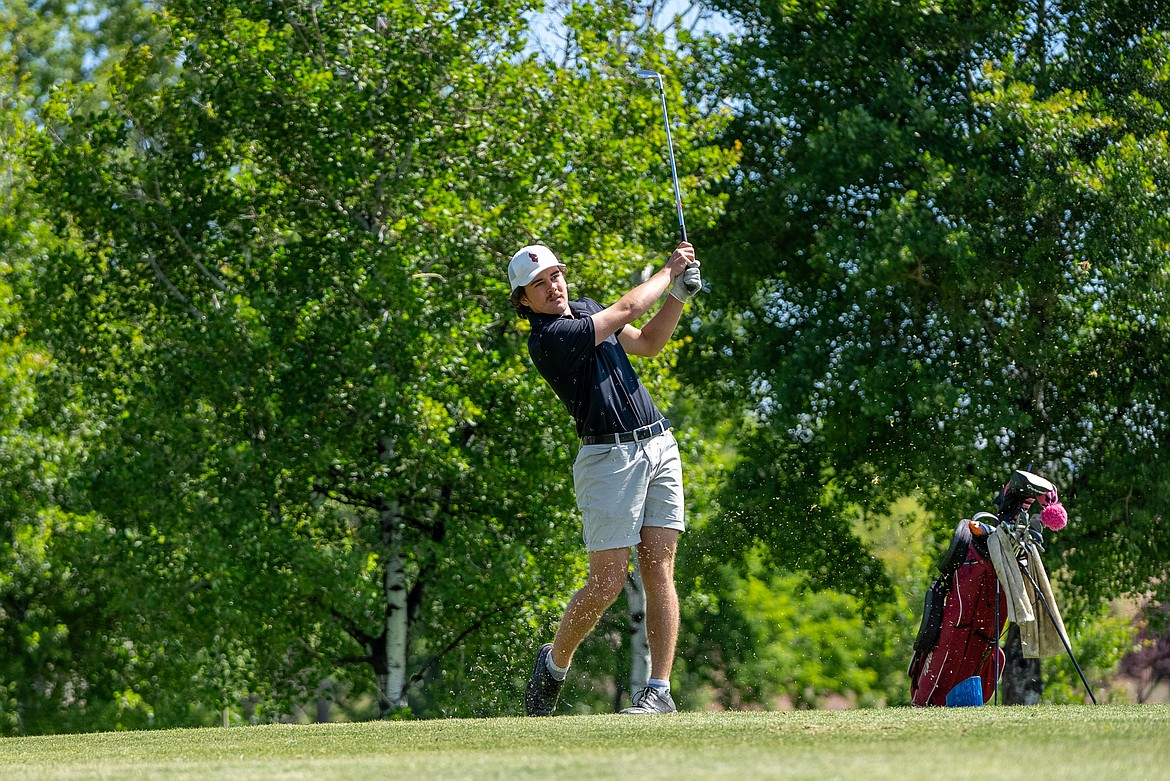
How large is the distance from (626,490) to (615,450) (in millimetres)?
184

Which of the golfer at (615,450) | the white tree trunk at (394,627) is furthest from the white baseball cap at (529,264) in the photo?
the white tree trunk at (394,627)

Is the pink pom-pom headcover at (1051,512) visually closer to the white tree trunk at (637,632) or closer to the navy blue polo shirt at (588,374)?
the navy blue polo shirt at (588,374)

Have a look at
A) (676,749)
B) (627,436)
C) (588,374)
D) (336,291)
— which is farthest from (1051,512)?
(336,291)

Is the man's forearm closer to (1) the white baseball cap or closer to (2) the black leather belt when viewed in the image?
(2) the black leather belt

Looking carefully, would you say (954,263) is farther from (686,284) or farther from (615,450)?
(615,450)

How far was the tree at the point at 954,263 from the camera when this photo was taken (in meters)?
17.0

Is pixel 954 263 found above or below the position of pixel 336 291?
below

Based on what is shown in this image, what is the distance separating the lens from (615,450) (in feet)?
22.8

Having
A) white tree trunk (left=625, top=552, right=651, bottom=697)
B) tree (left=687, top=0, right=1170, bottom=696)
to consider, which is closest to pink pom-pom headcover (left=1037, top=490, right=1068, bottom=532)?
tree (left=687, top=0, right=1170, bottom=696)

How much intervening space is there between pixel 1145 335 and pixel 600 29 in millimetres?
7373

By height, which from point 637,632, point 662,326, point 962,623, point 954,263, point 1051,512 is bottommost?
point 637,632

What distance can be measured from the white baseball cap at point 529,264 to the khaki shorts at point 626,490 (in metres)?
0.80

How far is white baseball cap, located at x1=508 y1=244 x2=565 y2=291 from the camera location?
22.7 ft

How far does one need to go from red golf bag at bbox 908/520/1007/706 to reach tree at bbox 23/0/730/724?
8279 millimetres
